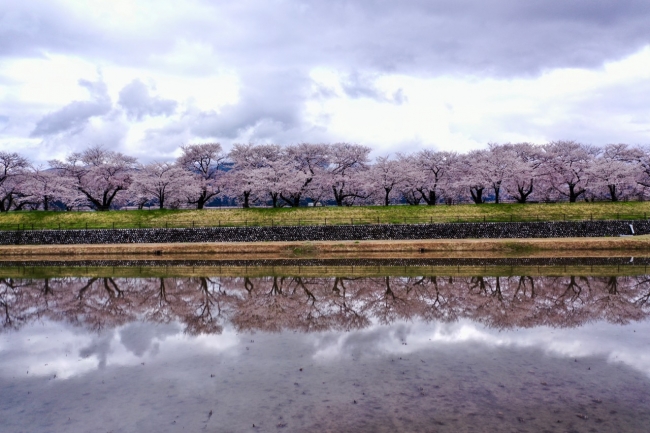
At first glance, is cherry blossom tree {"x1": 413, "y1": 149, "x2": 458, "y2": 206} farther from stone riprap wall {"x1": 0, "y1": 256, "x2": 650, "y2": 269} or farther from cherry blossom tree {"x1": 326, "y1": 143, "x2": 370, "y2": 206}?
stone riprap wall {"x1": 0, "y1": 256, "x2": 650, "y2": 269}

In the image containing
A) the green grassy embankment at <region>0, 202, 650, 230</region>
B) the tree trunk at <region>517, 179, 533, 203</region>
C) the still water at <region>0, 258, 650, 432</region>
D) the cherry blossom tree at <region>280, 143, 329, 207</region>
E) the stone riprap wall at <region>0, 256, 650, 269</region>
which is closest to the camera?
the still water at <region>0, 258, 650, 432</region>

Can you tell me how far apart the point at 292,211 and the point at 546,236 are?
25.3m

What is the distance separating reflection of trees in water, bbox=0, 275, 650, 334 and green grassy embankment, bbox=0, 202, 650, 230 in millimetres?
22488

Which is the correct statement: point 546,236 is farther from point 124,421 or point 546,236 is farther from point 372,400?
point 124,421

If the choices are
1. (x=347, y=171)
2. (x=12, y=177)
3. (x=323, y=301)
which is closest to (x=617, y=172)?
(x=347, y=171)

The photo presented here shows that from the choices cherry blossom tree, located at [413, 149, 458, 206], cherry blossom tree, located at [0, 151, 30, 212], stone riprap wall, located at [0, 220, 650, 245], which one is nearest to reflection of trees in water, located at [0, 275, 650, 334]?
stone riprap wall, located at [0, 220, 650, 245]

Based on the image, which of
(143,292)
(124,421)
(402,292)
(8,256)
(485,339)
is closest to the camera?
(124,421)

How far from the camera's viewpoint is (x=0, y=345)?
14.9m

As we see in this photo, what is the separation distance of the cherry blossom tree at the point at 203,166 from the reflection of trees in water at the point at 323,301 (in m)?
32.3

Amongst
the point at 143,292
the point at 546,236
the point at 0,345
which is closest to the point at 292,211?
the point at 546,236

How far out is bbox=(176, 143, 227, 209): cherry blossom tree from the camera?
57750 mm

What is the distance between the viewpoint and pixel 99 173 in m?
58.1

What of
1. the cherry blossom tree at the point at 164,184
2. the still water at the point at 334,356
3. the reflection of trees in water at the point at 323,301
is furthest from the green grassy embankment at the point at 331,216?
the still water at the point at 334,356

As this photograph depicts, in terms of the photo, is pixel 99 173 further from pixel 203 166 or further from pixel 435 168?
pixel 435 168
